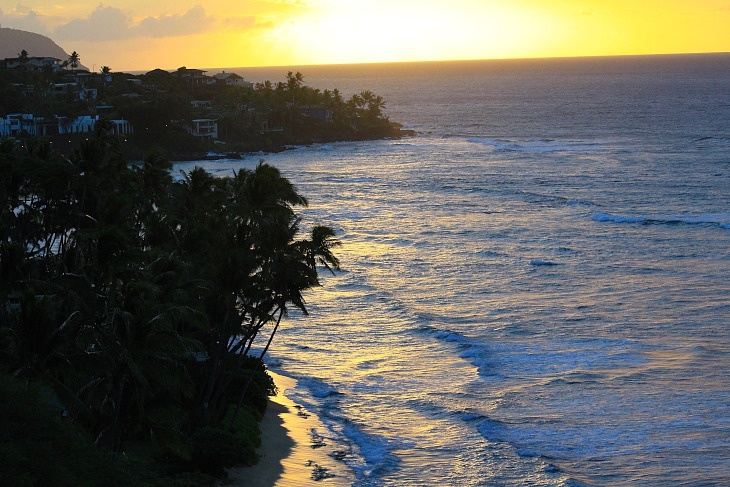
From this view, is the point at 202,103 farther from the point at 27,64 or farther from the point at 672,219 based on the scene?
the point at 672,219

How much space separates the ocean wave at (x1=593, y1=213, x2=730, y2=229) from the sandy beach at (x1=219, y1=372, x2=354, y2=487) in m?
41.8

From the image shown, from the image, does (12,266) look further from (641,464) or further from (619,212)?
(619,212)

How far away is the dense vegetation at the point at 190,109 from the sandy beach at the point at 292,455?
68435mm

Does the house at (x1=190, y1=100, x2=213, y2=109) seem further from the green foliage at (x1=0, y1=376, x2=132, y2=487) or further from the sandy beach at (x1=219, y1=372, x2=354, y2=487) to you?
the green foliage at (x1=0, y1=376, x2=132, y2=487)

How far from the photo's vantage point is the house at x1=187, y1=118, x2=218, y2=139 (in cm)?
11331

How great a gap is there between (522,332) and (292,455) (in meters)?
15.9

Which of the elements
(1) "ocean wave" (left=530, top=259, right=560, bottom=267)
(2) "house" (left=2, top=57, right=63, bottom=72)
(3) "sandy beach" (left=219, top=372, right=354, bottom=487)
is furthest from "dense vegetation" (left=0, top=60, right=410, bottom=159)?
(3) "sandy beach" (left=219, top=372, right=354, bottom=487)

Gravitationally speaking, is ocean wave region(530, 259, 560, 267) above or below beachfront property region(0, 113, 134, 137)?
below

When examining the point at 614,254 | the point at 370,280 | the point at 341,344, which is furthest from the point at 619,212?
the point at 341,344

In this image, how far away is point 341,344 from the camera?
37.1 meters

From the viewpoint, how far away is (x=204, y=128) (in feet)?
379

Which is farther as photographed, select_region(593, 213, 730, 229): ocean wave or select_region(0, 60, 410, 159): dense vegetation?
select_region(0, 60, 410, 159): dense vegetation

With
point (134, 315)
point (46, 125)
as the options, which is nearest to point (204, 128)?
point (46, 125)

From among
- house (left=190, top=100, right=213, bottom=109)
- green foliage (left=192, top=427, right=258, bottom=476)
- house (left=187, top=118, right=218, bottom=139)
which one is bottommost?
green foliage (left=192, top=427, right=258, bottom=476)
